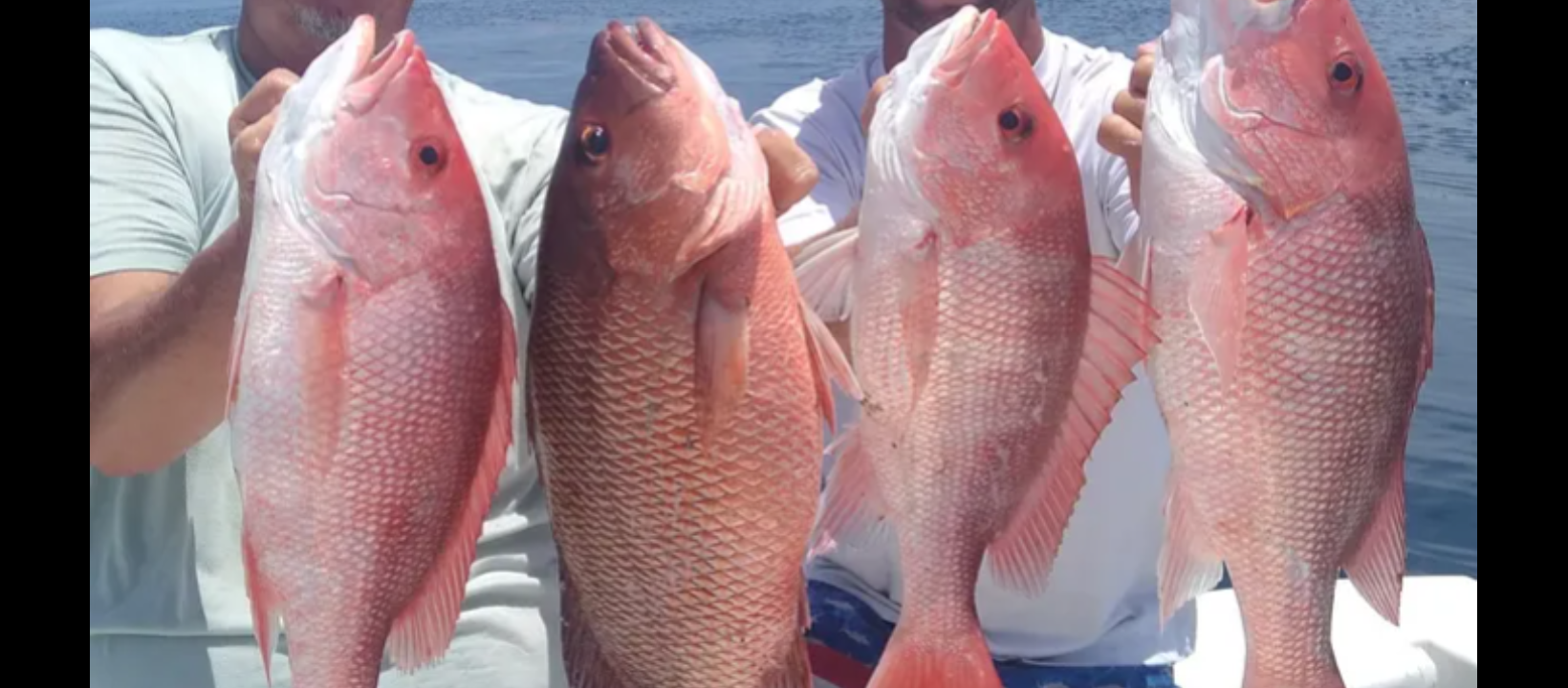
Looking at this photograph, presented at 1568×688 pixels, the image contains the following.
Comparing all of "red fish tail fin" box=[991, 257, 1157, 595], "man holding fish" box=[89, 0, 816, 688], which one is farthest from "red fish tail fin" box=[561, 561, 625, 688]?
"red fish tail fin" box=[991, 257, 1157, 595]

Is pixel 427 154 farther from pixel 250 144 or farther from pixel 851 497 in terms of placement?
pixel 851 497

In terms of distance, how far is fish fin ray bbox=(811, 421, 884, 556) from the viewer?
161 cm

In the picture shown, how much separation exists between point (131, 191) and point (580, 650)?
1.02m

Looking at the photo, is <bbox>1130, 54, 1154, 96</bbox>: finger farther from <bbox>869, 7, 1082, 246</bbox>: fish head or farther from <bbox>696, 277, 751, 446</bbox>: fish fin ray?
<bbox>696, 277, 751, 446</bbox>: fish fin ray

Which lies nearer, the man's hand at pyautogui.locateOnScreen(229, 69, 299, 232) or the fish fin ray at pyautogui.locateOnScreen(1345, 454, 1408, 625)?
the man's hand at pyautogui.locateOnScreen(229, 69, 299, 232)

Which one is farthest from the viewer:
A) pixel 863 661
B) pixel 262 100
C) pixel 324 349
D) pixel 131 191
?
pixel 863 661

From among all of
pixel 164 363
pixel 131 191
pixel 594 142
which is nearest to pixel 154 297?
pixel 164 363

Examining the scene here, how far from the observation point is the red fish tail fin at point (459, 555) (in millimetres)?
1482

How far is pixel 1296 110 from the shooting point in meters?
1.51

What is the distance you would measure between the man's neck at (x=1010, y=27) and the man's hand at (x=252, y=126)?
4.16 ft

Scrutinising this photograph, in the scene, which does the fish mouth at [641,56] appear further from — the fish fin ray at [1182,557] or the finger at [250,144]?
the fish fin ray at [1182,557]

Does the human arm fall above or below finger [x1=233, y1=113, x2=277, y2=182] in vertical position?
below

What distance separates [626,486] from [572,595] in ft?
0.56

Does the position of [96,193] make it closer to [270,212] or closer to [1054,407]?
[270,212]
